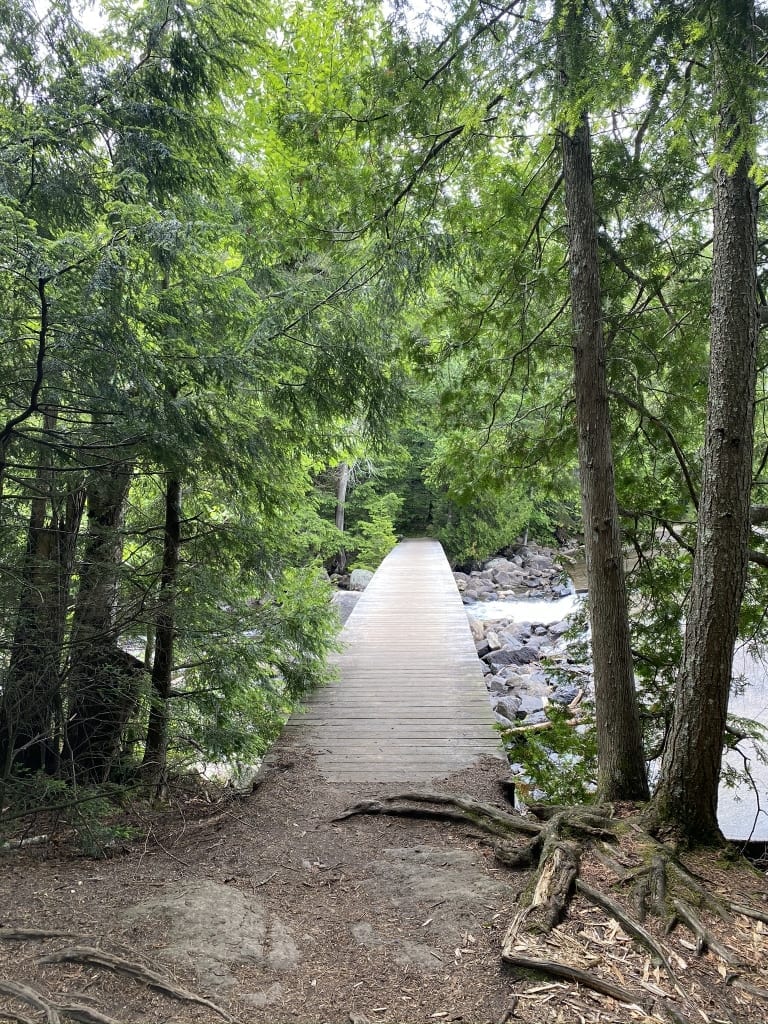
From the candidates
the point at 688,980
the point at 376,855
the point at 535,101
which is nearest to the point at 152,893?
the point at 376,855

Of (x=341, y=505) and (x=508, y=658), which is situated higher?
(x=341, y=505)

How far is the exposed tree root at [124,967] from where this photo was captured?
198 centimetres

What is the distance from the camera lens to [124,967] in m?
2.07

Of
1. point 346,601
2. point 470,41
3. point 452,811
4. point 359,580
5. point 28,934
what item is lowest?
point 452,811

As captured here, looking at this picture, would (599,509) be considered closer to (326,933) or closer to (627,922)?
(627,922)

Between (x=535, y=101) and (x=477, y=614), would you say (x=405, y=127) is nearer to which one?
(x=535, y=101)

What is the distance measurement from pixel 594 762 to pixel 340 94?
513 centimetres

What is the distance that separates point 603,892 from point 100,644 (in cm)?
291

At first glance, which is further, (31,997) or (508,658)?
(508,658)

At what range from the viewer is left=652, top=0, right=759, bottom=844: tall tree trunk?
284 centimetres

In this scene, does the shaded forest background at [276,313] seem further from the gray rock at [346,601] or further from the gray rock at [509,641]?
the gray rock at [346,601]

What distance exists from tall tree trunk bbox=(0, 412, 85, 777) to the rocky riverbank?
3530mm

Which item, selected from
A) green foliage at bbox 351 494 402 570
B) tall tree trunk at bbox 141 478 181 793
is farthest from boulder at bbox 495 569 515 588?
tall tree trunk at bbox 141 478 181 793

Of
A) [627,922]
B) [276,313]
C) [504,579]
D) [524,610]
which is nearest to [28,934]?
[627,922]
